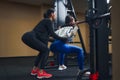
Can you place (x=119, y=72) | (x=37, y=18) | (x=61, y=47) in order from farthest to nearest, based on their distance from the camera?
(x=37, y=18) < (x=61, y=47) < (x=119, y=72)

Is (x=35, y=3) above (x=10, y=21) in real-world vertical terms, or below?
above

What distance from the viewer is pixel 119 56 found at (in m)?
1.27

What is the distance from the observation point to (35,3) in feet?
30.2

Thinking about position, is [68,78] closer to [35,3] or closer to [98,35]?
[98,35]

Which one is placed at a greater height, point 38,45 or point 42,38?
point 42,38

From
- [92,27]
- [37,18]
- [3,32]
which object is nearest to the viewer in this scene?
[92,27]

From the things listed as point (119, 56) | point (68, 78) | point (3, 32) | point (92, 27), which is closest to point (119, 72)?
point (119, 56)

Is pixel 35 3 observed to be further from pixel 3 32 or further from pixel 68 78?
pixel 68 78

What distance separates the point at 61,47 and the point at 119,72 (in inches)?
104

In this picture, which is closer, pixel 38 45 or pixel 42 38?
pixel 38 45

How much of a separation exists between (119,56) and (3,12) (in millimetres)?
8136

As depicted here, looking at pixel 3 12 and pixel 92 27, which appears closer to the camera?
pixel 92 27

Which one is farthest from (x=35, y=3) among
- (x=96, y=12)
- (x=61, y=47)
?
(x=96, y=12)

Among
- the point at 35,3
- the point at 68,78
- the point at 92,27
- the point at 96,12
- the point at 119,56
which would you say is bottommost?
the point at 68,78
